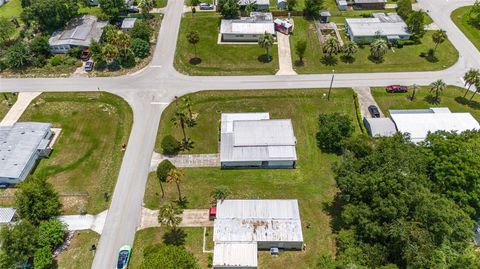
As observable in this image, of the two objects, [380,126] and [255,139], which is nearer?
[255,139]

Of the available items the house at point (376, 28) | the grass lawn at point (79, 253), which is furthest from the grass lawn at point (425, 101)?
the grass lawn at point (79, 253)

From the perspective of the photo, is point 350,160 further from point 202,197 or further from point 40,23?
point 40,23

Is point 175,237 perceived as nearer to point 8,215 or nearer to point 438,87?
point 8,215

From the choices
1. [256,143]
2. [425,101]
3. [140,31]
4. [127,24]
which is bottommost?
[425,101]

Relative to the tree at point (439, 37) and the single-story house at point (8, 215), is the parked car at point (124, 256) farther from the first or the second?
the tree at point (439, 37)

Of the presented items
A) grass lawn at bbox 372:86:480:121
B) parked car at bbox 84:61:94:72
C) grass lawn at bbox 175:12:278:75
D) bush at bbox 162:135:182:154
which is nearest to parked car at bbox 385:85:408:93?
grass lawn at bbox 372:86:480:121

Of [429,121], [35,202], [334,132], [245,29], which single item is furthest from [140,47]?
[429,121]
